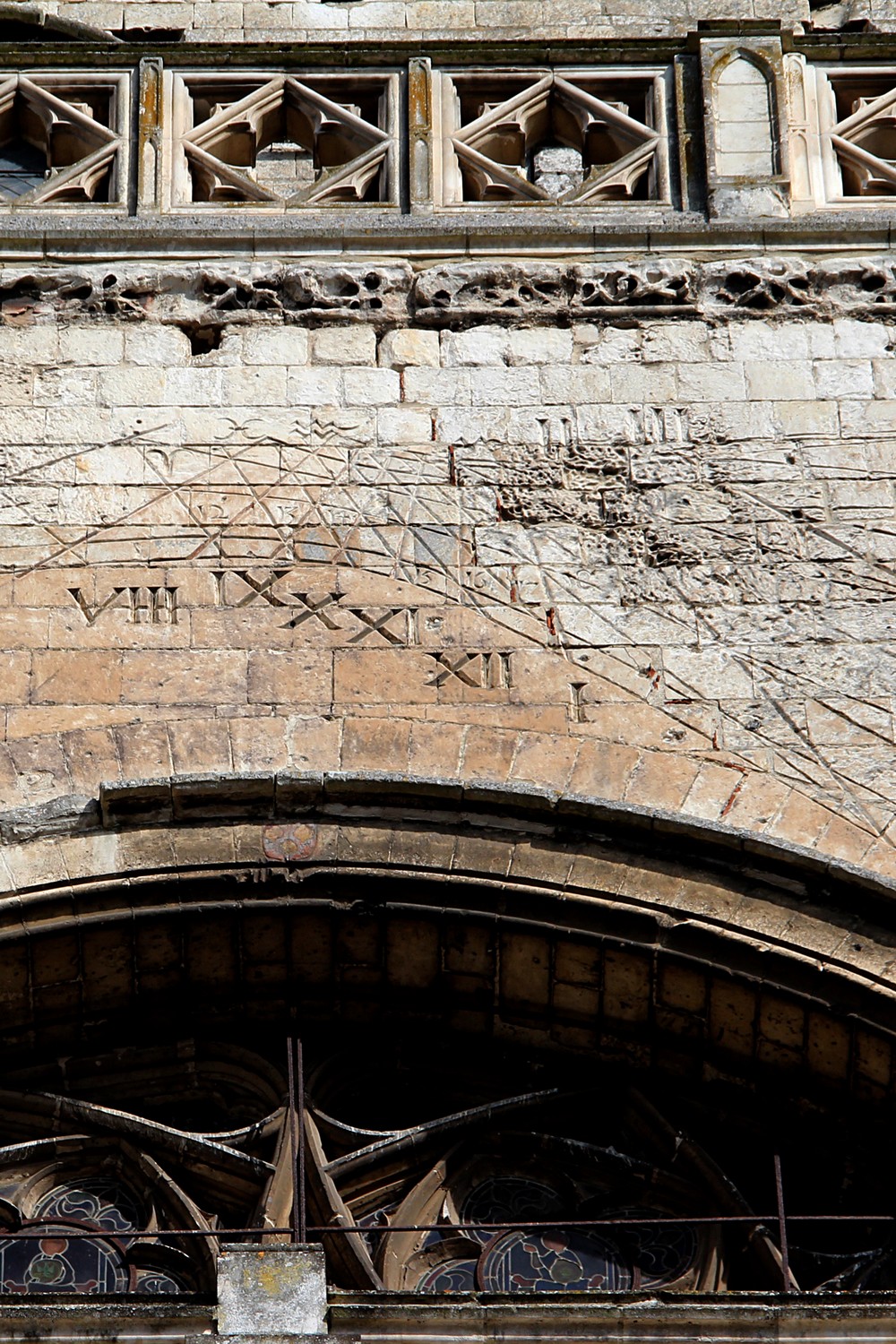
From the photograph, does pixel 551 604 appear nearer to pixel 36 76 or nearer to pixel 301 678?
pixel 301 678

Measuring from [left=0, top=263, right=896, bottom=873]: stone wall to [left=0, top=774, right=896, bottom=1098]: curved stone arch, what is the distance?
0.44 ft

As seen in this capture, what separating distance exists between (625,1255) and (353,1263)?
0.80 metres

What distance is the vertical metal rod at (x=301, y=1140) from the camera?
24.0ft

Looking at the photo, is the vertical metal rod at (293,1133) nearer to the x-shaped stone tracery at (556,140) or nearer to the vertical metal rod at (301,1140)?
the vertical metal rod at (301,1140)

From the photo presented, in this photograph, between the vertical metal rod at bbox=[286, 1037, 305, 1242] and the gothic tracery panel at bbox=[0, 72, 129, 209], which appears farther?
the gothic tracery panel at bbox=[0, 72, 129, 209]

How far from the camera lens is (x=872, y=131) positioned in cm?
965

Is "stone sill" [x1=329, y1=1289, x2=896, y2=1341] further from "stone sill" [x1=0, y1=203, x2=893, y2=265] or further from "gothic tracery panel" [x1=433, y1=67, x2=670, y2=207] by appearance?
"gothic tracery panel" [x1=433, y1=67, x2=670, y2=207]

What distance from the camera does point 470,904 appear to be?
7711 mm

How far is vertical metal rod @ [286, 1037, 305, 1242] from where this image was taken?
7367 millimetres

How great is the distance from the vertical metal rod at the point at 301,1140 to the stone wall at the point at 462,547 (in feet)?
2.97

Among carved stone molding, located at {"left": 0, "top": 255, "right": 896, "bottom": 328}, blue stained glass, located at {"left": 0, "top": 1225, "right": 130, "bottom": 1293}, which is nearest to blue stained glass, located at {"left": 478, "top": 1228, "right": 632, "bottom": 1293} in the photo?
blue stained glass, located at {"left": 0, "top": 1225, "right": 130, "bottom": 1293}

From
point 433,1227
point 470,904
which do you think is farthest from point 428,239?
point 433,1227

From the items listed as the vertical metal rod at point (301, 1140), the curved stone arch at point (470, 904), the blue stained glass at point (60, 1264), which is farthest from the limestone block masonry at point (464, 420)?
the blue stained glass at point (60, 1264)

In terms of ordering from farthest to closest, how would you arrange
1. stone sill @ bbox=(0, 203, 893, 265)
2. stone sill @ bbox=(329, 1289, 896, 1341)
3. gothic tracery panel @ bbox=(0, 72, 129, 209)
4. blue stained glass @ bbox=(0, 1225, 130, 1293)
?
gothic tracery panel @ bbox=(0, 72, 129, 209), stone sill @ bbox=(0, 203, 893, 265), blue stained glass @ bbox=(0, 1225, 130, 1293), stone sill @ bbox=(329, 1289, 896, 1341)
